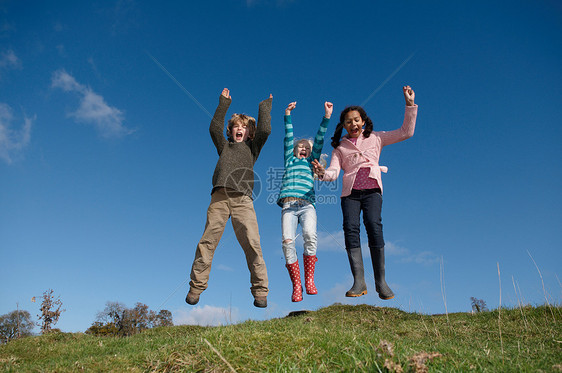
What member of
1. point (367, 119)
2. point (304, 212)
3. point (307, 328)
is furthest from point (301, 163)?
point (307, 328)

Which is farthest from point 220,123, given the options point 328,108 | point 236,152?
point 328,108

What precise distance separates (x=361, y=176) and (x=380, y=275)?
5.48 feet

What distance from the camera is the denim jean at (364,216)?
6559 millimetres

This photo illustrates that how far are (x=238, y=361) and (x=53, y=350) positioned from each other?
15.5 feet

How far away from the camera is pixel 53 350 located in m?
6.30

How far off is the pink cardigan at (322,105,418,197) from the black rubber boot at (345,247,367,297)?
100 cm

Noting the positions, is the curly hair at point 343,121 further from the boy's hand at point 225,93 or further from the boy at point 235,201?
the boy's hand at point 225,93

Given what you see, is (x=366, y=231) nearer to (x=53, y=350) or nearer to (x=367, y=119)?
(x=367, y=119)

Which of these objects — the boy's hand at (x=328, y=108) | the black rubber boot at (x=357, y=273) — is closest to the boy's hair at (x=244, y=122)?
the boy's hand at (x=328, y=108)

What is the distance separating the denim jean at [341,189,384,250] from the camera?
21.5ft

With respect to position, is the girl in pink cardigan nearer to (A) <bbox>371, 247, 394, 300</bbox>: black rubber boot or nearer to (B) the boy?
(A) <bbox>371, 247, 394, 300</bbox>: black rubber boot

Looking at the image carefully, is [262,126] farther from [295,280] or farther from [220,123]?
[295,280]

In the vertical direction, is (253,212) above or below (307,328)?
above

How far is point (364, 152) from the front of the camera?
7121mm
